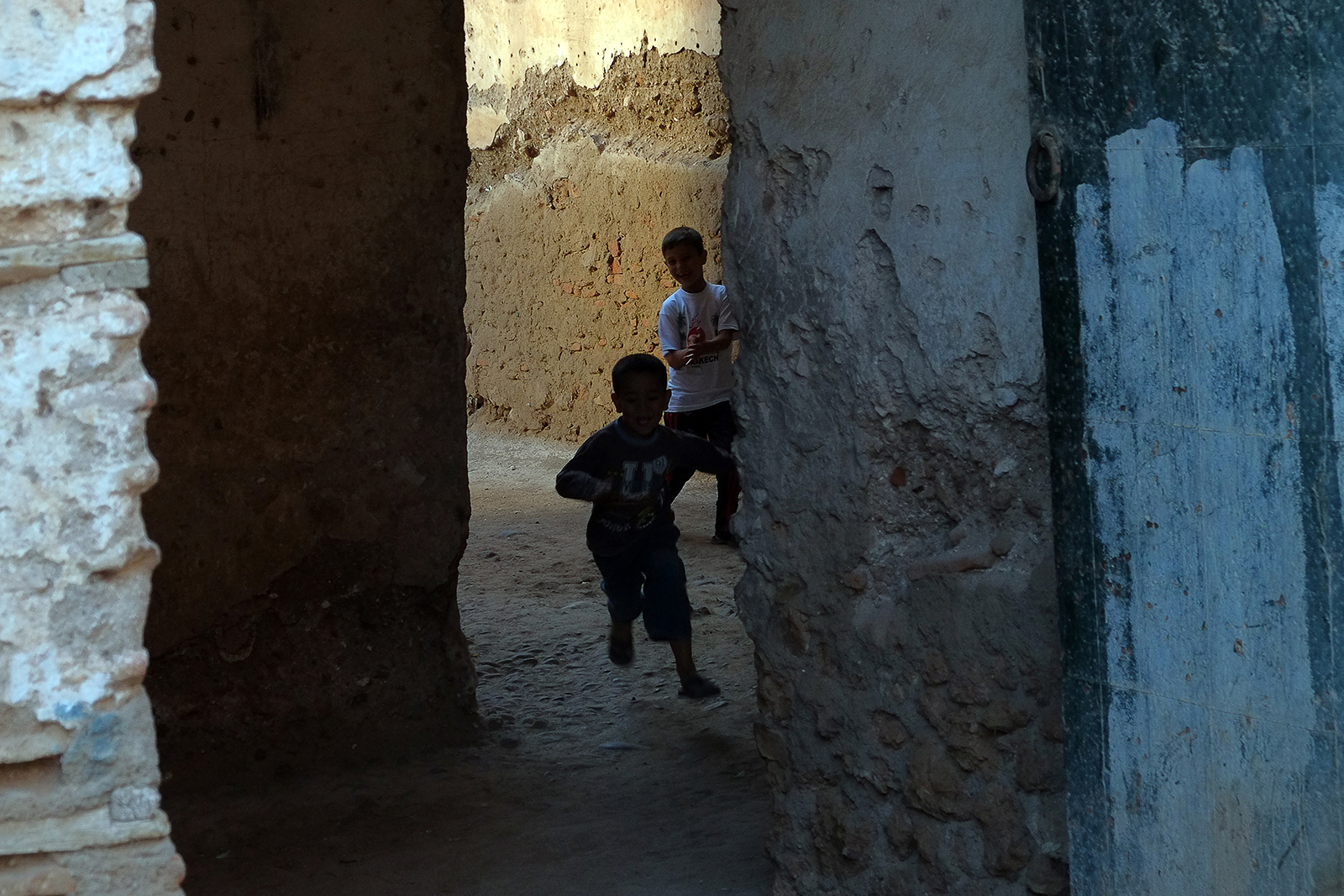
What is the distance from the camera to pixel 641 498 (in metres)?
3.85

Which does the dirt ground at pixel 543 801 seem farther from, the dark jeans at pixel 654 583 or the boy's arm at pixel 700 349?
the boy's arm at pixel 700 349

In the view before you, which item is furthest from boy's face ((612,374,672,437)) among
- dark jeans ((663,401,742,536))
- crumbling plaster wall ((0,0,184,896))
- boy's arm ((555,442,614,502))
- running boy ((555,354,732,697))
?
crumbling plaster wall ((0,0,184,896))

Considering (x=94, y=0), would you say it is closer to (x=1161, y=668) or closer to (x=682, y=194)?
(x=1161, y=668)

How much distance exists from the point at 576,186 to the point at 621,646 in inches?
166

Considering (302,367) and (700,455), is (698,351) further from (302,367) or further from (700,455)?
(302,367)

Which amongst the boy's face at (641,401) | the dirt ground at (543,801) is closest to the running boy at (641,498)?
the boy's face at (641,401)

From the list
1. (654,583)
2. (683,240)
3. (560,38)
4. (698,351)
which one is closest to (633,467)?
(654,583)

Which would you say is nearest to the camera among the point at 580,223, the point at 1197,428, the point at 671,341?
the point at 1197,428

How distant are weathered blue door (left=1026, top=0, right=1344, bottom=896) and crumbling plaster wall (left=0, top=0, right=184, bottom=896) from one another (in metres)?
1.25

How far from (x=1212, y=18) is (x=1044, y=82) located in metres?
0.28

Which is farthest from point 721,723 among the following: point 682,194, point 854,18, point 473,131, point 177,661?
point 473,131

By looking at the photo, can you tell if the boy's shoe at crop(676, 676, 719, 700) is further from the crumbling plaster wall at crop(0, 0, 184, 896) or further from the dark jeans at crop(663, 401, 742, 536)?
the crumbling plaster wall at crop(0, 0, 184, 896)

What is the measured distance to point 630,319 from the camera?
760 cm

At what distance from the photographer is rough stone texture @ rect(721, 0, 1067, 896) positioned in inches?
83.9
